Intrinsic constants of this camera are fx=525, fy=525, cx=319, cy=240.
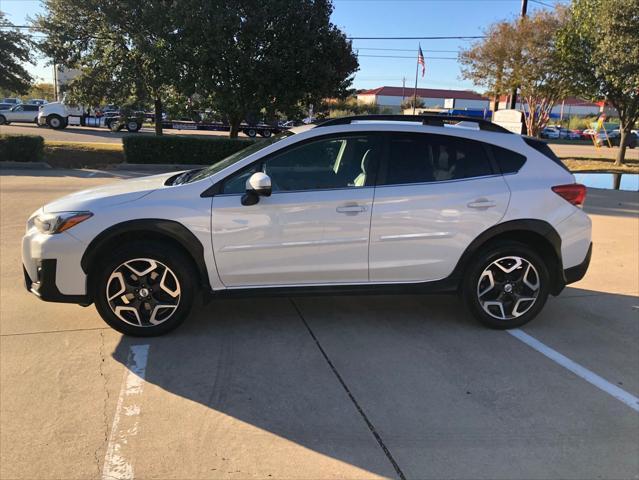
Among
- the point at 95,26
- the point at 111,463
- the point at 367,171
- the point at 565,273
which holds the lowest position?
the point at 111,463

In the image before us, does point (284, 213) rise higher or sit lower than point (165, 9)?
lower

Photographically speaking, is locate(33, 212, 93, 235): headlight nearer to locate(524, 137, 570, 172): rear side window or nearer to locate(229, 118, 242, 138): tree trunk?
locate(524, 137, 570, 172): rear side window

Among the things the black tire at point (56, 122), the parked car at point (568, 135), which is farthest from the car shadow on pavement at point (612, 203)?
the parked car at point (568, 135)

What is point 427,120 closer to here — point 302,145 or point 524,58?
point 302,145

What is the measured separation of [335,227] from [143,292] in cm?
160

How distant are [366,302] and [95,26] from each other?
16.4 m

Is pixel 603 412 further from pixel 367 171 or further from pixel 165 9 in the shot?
pixel 165 9

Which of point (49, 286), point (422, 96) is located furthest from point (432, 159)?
point (422, 96)

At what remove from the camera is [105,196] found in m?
4.15

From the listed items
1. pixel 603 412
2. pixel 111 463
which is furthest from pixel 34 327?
pixel 603 412

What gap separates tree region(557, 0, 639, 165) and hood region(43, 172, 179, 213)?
16551mm

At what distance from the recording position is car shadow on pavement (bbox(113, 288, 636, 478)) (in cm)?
296

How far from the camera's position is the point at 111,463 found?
2.74 m

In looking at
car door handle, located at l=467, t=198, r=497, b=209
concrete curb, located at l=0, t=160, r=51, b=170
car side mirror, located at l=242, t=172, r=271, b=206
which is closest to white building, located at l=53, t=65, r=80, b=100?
concrete curb, located at l=0, t=160, r=51, b=170
